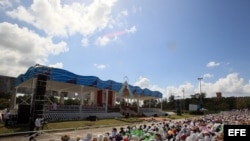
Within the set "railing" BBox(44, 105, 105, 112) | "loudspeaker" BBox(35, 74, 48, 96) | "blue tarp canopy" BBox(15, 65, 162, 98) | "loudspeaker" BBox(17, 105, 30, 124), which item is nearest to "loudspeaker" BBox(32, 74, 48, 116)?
"loudspeaker" BBox(35, 74, 48, 96)

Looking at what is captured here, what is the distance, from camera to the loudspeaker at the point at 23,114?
63.9 feet

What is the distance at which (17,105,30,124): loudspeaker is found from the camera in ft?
63.9

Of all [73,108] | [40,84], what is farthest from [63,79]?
[40,84]

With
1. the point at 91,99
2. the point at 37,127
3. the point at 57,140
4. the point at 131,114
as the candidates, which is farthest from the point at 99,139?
the point at 91,99

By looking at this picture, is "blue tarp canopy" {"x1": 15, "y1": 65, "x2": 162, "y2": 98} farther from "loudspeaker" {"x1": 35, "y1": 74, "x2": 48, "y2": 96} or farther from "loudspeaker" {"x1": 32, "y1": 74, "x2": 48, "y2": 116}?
"loudspeaker" {"x1": 32, "y1": 74, "x2": 48, "y2": 116}

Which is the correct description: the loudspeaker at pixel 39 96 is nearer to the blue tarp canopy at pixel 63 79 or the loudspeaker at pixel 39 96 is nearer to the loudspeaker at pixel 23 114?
the blue tarp canopy at pixel 63 79

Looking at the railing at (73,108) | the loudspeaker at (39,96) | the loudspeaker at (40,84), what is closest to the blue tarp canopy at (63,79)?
the loudspeaker at (40,84)

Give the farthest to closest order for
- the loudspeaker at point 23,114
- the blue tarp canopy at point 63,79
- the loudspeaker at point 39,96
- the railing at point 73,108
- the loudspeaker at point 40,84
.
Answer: the railing at point 73,108
the blue tarp canopy at point 63,79
the loudspeaker at point 23,114
the loudspeaker at point 40,84
the loudspeaker at point 39,96

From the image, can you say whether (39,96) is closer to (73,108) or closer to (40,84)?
(40,84)

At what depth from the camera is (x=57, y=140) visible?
13297 mm

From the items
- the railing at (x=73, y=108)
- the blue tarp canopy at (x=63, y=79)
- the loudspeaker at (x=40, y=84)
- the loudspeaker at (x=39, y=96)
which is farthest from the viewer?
the railing at (x=73, y=108)

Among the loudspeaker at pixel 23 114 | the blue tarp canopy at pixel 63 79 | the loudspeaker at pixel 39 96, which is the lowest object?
the loudspeaker at pixel 23 114

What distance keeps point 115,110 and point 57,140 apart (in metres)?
21.7

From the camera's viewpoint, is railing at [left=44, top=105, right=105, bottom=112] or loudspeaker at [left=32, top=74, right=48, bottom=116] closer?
loudspeaker at [left=32, top=74, right=48, bottom=116]
